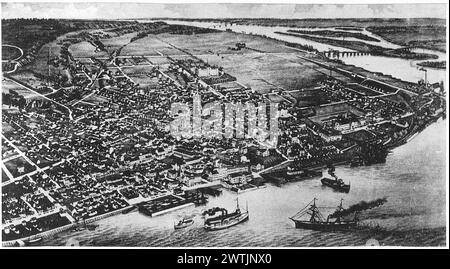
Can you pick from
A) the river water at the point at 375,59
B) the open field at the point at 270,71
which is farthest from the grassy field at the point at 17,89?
the open field at the point at 270,71

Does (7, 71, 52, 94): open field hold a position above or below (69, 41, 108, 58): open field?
below

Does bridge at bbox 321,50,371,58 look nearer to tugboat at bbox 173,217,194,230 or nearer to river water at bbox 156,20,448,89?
river water at bbox 156,20,448,89

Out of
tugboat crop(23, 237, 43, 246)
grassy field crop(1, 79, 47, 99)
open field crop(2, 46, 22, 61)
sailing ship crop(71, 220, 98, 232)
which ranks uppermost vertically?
open field crop(2, 46, 22, 61)

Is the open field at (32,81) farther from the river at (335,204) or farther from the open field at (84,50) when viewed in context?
the river at (335,204)

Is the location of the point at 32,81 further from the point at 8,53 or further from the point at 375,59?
the point at 375,59

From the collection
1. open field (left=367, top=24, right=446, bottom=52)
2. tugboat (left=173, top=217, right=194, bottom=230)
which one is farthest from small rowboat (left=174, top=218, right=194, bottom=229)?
open field (left=367, top=24, right=446, bottom=52)

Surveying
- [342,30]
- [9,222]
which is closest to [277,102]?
[342,30]

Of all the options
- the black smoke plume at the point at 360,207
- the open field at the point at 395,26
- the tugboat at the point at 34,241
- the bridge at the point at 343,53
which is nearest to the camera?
the tugboat at the point at 34,241
